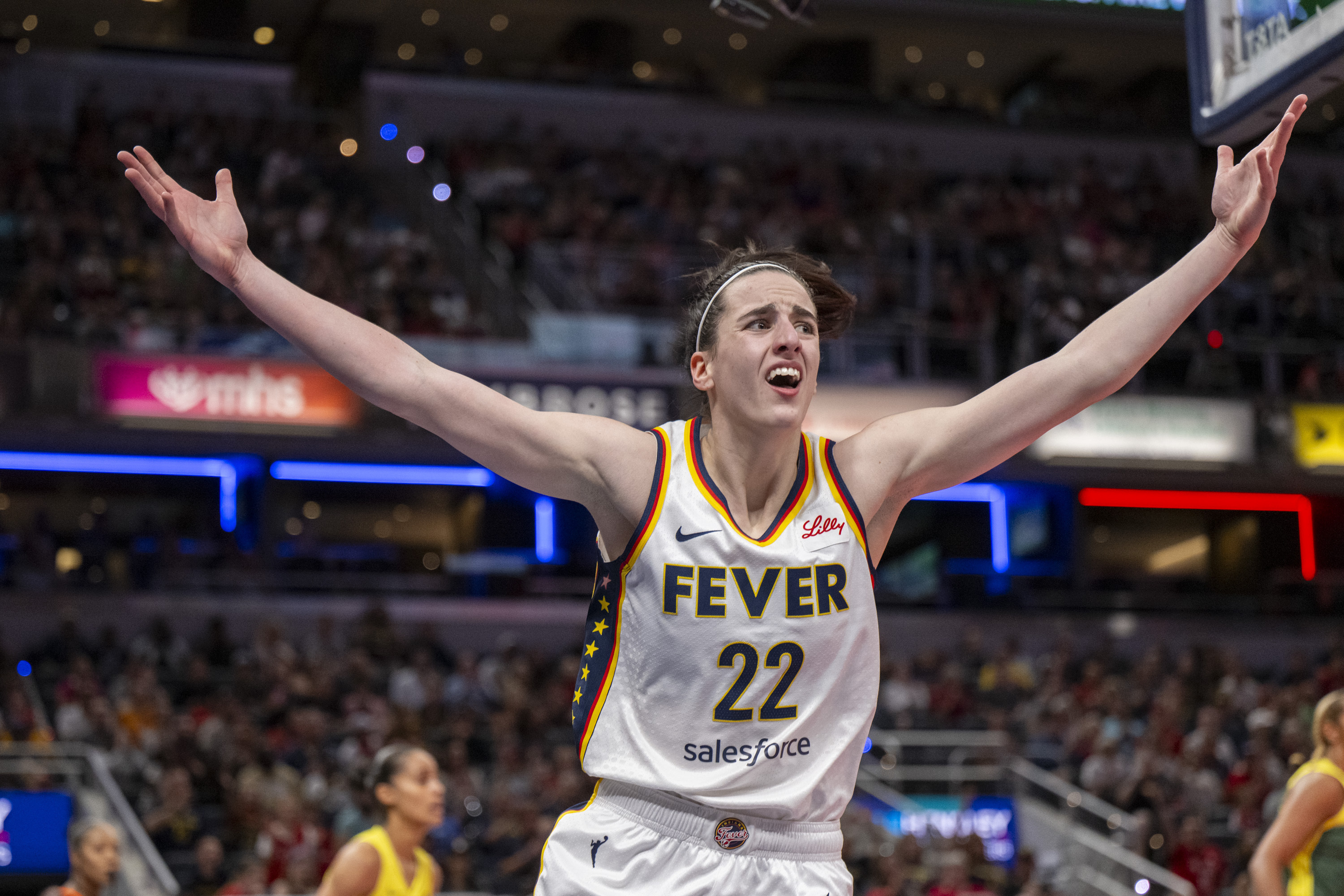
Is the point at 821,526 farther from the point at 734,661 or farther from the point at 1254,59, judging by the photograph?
the point at 1254,59

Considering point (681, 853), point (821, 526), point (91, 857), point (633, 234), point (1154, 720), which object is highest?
point (633, 234)

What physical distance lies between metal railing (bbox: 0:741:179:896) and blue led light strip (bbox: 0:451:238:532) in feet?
30.2

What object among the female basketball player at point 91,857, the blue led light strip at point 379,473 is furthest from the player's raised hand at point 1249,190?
the blue led light strip at point 379,473

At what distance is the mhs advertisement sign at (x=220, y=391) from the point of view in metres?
17.3

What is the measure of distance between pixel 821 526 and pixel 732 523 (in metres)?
0.20

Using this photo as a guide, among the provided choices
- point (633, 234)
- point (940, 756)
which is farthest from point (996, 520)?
point (940, 756)

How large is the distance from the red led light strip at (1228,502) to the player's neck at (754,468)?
22662 mm

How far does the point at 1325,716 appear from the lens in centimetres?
590

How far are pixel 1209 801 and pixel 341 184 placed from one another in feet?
46.0

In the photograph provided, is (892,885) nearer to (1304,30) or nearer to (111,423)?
(1304,30)

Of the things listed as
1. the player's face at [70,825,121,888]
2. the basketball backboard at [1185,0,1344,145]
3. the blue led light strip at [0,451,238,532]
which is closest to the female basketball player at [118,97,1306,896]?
the basketball backboard at [1185,0,1344,145]

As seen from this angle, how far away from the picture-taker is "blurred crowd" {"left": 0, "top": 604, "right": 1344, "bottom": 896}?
41.0ft

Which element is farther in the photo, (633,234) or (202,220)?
(633,234)

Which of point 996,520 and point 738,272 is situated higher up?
point 738,272
